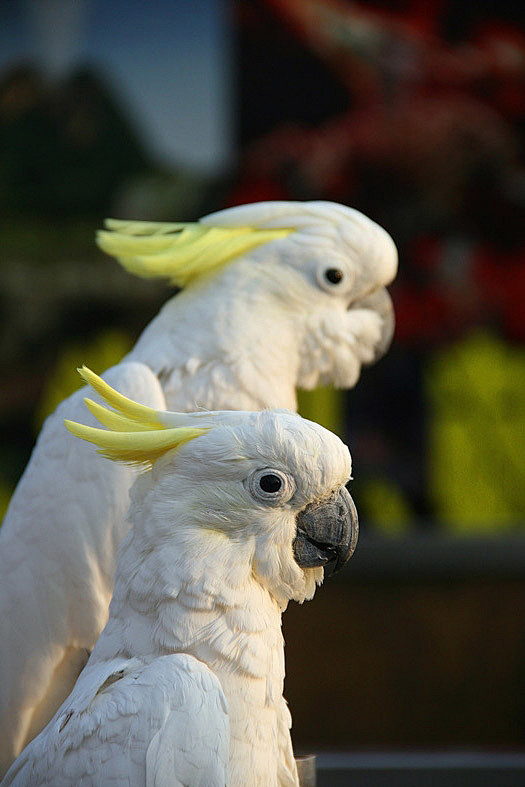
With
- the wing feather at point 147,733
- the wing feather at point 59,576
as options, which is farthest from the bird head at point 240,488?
the wing feather at point 59,576

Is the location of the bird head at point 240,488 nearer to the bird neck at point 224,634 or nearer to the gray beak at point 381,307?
the bird neck at point 224,634

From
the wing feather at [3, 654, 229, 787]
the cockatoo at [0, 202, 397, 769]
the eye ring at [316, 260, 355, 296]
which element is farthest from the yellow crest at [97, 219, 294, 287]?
the wing feather at [3, 654, 229, 787]

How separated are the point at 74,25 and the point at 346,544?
3.49 meters

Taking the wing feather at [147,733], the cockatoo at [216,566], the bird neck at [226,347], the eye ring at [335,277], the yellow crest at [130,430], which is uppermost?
the eye ring at [335,277]

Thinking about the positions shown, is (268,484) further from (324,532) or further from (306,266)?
(306,266)

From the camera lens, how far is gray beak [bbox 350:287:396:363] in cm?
220

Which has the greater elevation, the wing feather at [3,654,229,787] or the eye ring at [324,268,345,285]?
the eye ring at [324,268,345,285]

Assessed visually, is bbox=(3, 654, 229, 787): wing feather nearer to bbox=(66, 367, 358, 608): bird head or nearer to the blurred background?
bbox=(66, 367, 358, 608): bird head

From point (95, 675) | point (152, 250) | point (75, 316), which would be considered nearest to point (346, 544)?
point (95, 675)

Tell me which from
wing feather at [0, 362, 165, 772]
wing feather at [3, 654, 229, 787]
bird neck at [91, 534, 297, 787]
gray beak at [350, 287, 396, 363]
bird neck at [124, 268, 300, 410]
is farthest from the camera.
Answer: gray beak at [350, 287, 396, 363]

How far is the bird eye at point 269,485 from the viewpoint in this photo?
1428 millimetres

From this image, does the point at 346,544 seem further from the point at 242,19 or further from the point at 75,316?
the point at 242,19

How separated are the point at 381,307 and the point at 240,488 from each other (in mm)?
905

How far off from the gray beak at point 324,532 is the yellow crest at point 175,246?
2.32ft
